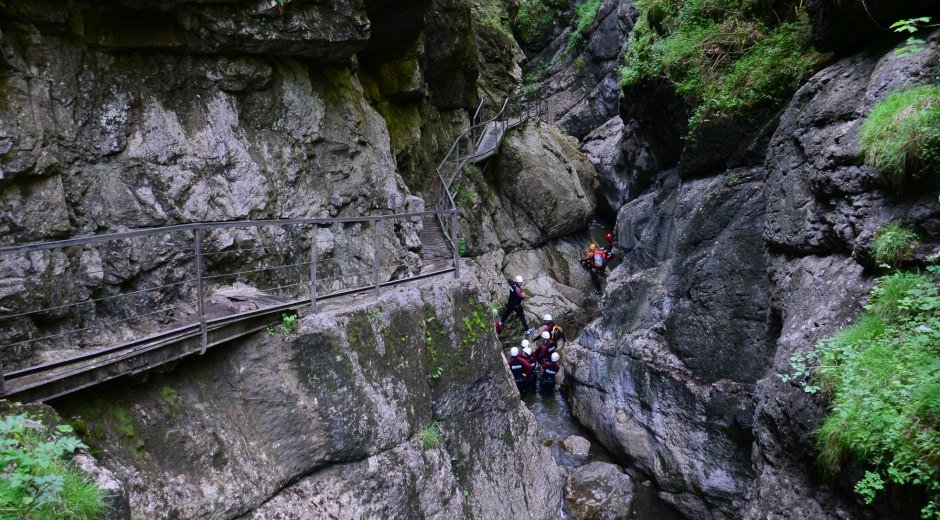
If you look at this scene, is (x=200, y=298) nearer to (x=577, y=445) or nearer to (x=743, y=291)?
(x=743, y=291)

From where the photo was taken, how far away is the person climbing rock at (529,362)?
13789 mm

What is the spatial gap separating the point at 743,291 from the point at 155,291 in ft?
30.2

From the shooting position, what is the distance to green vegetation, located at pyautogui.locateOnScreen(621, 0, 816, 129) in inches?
363

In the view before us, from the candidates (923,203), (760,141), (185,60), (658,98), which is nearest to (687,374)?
(760,141)

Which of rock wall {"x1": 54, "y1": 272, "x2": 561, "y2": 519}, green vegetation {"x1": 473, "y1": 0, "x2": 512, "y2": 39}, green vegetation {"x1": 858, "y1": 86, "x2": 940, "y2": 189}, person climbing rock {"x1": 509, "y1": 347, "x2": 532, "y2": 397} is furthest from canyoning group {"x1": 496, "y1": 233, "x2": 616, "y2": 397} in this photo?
green vegetation {"x1": 473, "y1": 0, "x2": 512, "y2": 39}

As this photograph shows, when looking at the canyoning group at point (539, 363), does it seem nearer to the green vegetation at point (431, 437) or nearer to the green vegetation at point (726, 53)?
the green vegetation at point (726, 53)

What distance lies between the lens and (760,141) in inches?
366

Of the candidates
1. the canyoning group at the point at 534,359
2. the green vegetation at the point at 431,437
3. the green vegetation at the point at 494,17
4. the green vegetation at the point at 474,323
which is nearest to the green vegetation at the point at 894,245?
the green vegetation at the point at 474,323

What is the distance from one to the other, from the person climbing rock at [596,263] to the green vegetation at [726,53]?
24.9 ft

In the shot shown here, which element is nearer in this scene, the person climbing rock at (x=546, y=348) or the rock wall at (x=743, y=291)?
the rock wall at (x=743, y=291)

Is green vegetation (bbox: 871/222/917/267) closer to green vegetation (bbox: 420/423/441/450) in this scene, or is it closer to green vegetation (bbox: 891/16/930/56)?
green vegetation (bbox: 891/16/930/56)

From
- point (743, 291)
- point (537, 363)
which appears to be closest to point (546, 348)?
point (537, 363)

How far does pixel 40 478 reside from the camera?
2.83 meters

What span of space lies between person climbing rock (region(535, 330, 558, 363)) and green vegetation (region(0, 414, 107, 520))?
37.8ft
